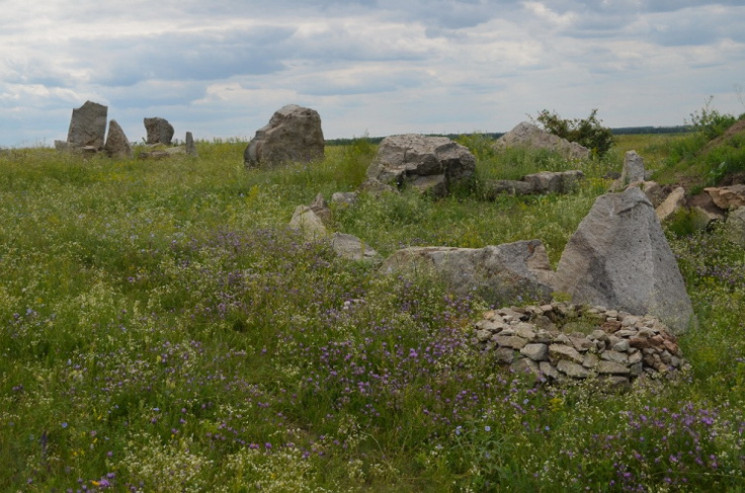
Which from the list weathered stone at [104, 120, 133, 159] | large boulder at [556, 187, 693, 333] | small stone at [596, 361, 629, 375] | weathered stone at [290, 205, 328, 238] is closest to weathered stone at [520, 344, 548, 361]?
small stone at [596, 361, 629, 375]

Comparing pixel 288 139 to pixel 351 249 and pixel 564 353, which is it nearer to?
pixel 351 249

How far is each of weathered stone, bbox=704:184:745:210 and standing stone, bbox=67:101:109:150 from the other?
22.6 meters

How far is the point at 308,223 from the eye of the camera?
11.6 m

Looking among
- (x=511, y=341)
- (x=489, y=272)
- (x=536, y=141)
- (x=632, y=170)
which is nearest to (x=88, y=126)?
(x=536, y=141)

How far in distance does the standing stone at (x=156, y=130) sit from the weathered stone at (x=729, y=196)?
2843 centimetres

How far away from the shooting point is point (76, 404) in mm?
5648

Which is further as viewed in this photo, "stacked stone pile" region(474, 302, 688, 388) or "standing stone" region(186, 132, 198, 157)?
"standing stone" region(186, 132, 198, 157)

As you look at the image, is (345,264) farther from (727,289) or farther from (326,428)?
(727,289)

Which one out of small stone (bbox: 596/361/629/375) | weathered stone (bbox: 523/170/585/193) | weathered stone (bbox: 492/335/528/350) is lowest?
small stone (bbox: 596/361/629/375)

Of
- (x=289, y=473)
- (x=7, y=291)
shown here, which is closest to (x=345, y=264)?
(x=7, y=291)

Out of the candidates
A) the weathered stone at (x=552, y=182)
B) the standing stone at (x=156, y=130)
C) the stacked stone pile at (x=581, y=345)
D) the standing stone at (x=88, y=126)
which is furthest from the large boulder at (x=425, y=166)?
the standing stone at (x=156, y=130)

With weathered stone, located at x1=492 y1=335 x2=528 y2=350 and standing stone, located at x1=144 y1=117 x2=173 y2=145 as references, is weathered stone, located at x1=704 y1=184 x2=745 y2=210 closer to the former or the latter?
weathered stone, located at x1=492 y1=335 x2=528 y2=350

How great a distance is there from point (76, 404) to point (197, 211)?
28.6ft

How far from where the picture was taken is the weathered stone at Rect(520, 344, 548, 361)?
686 cm
